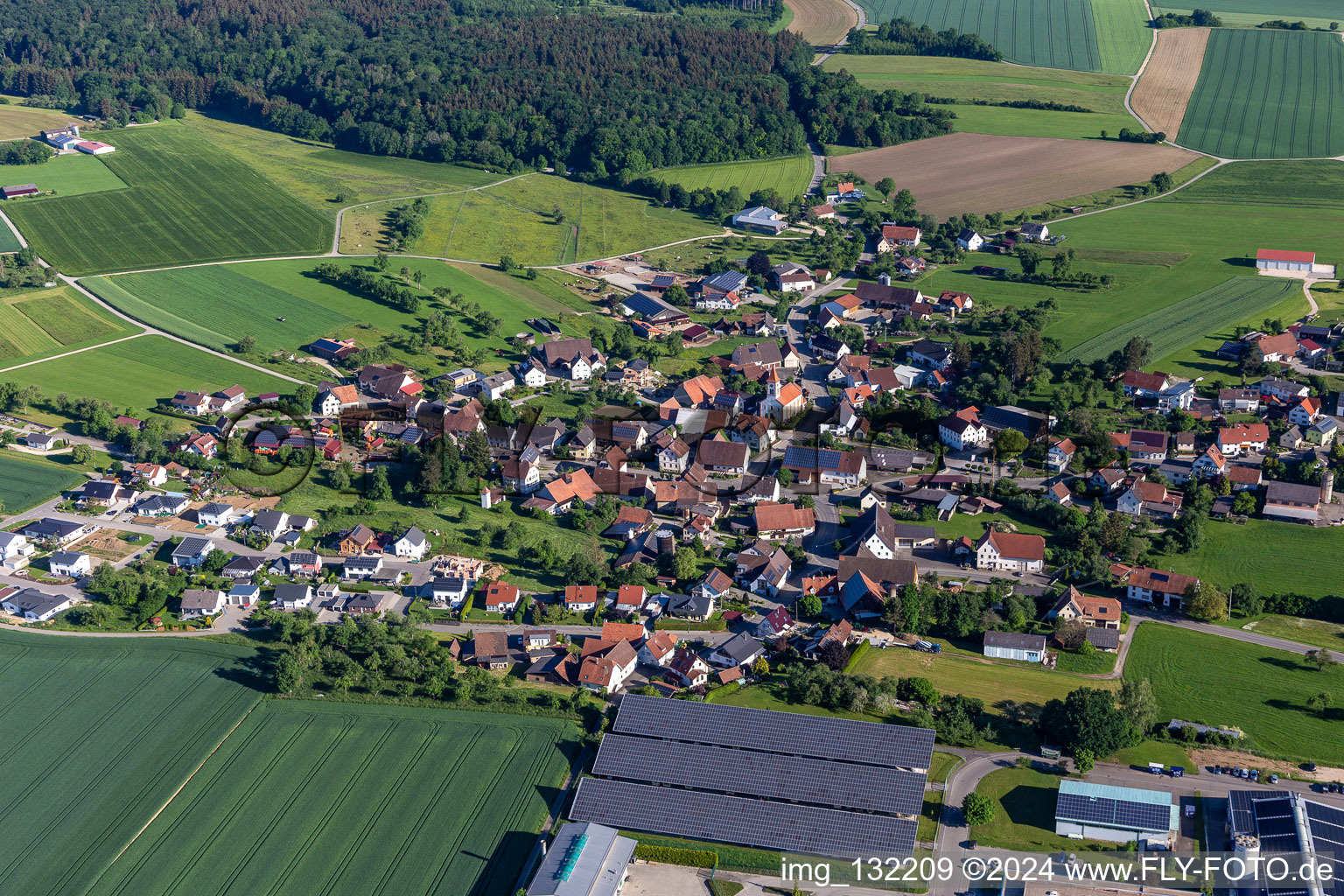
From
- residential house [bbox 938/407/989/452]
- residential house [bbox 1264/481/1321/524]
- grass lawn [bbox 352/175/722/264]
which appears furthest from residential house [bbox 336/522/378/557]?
residential house [bbox 1264/481/1321/524]

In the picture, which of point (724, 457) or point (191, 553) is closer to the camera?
point (191, 553)

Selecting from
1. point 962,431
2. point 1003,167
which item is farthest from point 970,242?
point 962,431

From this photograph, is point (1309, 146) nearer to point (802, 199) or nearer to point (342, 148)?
point (802, 199)

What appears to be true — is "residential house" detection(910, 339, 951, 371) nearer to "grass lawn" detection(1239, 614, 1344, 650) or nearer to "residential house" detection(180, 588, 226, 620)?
"grass lawn" detection(1239, 614, 1344, 650)

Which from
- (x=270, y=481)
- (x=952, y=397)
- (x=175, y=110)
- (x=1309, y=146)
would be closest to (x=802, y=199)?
(x=952, y=397)

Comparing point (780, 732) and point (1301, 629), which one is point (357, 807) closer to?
point (780, 732)
